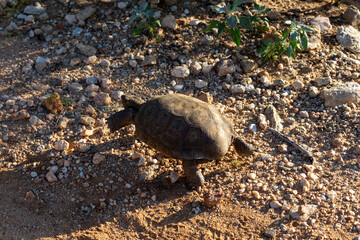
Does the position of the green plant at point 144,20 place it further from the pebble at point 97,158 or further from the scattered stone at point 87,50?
the pebble at point 97,158

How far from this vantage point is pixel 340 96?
190 inches

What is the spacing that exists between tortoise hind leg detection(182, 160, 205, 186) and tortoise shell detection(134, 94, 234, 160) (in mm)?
93

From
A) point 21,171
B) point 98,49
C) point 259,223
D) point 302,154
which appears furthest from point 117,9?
point 259,223

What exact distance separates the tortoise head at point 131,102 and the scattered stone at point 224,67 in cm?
124

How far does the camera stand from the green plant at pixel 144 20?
527 centimetres

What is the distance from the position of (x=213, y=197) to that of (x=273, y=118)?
1405 millimetres

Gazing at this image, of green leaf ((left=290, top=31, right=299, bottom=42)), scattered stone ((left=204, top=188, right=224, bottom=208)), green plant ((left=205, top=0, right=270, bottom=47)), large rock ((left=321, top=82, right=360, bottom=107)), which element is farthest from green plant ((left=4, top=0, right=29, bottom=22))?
large rock ((left=321, top=82, right=360, bottom=107))

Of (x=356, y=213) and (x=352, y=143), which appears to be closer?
(x=356, y=213)

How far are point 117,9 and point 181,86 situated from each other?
1.87 meters

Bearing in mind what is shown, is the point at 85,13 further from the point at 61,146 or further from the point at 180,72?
the point at 61,146

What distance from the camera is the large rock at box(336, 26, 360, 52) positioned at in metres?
5.64

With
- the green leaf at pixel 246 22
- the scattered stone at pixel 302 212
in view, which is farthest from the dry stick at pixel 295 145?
the green leaf at pixel 246 22

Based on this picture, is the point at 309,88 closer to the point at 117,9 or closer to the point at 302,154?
the point at 302,154

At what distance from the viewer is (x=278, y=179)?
4066 millimetres
